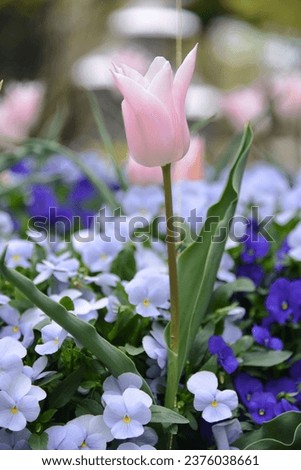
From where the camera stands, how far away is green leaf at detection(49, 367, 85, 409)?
58cm

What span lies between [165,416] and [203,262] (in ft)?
0.50

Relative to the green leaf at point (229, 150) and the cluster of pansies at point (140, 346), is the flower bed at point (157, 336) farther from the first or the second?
the green leaf at point (229, 150)

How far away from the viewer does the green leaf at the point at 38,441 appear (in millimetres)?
537

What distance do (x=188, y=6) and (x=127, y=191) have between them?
3244 millimetres

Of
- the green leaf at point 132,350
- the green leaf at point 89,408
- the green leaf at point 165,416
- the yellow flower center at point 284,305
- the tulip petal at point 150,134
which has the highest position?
the tulip petal at point 150,134

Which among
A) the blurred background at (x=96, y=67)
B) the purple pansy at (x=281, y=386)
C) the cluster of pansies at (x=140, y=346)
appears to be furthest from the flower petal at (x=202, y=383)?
the blurred background at (x=96, y=67)

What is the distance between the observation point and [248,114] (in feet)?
6.36

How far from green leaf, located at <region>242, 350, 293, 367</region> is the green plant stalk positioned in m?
0.10

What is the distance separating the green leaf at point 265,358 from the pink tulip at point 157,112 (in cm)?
22

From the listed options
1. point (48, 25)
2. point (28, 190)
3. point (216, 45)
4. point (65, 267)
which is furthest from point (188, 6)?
point (65, 267)

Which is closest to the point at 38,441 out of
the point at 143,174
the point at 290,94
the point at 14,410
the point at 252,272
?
the point at 14,410

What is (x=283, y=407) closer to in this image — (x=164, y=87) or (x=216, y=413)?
(x=216, y=413)

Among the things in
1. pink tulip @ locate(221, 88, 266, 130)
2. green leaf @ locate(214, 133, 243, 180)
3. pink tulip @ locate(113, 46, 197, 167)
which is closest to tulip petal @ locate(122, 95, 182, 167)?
pink tulip @ locate(113, 46, 197, 167)
